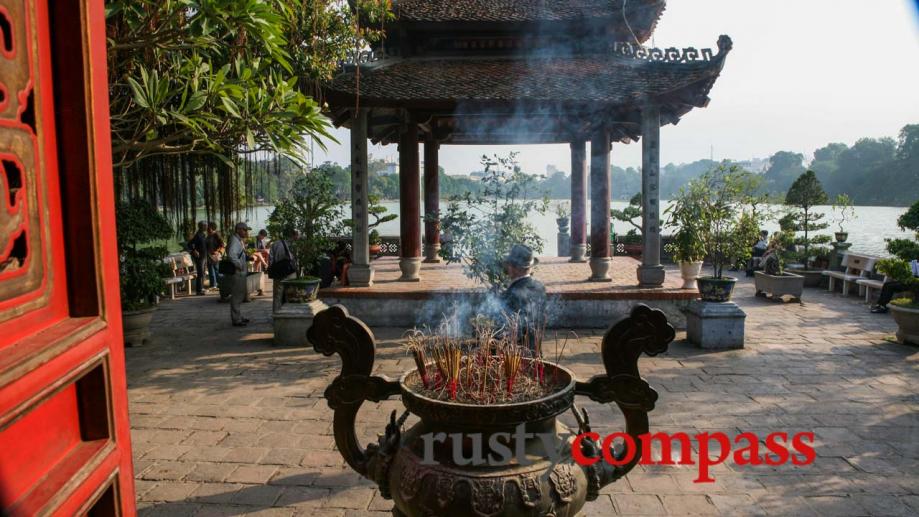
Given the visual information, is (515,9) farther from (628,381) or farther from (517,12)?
(628,381)

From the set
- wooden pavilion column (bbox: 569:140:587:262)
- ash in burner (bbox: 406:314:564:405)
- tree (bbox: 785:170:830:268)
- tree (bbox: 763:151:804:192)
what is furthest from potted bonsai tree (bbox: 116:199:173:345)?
tree (bbox: 763:151:804:192)

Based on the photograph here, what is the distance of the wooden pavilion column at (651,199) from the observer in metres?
10.2

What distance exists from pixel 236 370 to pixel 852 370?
7.50 meters

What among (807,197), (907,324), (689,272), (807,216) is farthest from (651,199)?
(807,216)

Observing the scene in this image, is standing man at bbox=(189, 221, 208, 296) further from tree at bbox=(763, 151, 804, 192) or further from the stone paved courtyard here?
tree at bbox=(763, 151, 804, 192)

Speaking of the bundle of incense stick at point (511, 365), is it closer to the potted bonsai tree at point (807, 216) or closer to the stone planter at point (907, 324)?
the stone planter at point (907, 324)

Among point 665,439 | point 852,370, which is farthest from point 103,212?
point 852,370

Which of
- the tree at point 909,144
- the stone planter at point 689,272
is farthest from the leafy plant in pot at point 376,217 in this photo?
the tree at point 909,144

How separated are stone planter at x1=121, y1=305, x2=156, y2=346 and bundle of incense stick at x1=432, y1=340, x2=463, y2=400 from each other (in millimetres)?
7316

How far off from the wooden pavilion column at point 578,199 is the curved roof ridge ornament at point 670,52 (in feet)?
10.7

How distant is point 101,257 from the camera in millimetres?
1588

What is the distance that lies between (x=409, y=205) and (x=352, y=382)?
880 cm

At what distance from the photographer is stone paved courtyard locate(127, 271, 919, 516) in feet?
13.1

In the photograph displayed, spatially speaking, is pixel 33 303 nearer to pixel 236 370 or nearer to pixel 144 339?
pixel 236 370
